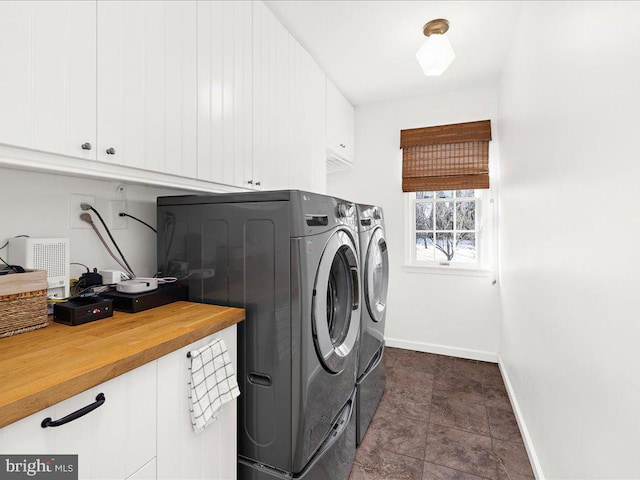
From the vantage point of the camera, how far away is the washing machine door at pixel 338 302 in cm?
133

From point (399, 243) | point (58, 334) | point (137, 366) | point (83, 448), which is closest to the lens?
point (83, 448)

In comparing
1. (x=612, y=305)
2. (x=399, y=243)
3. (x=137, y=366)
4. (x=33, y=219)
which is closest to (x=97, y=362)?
(x=137, y=366)

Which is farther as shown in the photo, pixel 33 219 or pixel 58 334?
pixel 33 219

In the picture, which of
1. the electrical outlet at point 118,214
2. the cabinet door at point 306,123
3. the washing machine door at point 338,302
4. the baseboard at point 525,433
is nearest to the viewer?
the washing machine door at point 338,302

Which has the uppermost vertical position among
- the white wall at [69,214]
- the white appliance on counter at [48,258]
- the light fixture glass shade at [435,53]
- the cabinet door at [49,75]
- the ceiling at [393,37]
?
the ceiling at [393,37]

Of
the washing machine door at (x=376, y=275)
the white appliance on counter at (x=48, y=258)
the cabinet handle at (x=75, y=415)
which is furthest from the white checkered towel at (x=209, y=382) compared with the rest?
the washing machine door at (x=376, y=275)

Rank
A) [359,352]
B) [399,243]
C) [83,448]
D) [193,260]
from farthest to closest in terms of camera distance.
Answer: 1. [399,243]
2. [359,352]
3. [193,260]
4. [83,448]

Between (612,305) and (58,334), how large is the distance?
1578mm

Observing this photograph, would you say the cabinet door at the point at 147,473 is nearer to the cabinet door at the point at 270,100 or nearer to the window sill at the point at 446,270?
the cabinet door at the point at 270,100

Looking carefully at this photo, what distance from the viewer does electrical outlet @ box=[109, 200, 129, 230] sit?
1498 millimetres

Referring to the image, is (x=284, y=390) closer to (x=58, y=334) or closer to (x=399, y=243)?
(x=58, y=334)

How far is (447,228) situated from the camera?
347 centimetres

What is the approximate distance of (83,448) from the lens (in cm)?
73

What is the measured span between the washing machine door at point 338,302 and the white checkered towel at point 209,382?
35cm
